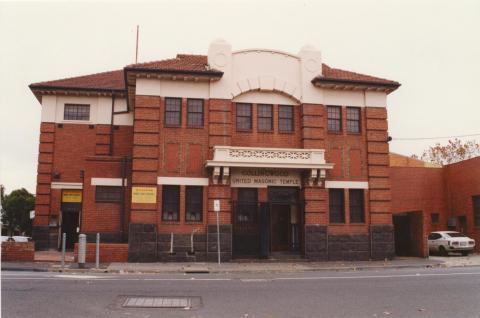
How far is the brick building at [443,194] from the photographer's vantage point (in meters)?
32.9

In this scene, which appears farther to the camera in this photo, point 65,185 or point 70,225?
point 70,225

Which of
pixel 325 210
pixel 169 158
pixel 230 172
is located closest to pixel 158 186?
pixel 169 158

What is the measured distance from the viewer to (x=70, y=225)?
30391 millimetres

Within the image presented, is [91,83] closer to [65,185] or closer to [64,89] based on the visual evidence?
[64,89]

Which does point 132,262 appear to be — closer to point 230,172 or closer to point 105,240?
point 105,240

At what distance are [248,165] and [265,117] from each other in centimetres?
323

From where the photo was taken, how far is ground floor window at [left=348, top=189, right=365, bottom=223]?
2495cm

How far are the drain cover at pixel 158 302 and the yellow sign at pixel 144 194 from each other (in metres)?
12.5

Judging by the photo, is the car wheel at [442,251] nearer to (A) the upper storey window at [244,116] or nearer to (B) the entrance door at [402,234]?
(B) the entrance door at [402,234]

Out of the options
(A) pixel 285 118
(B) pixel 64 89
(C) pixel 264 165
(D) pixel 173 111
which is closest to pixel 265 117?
(A) pixel 285 118

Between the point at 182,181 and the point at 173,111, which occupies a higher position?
the point at 173,111

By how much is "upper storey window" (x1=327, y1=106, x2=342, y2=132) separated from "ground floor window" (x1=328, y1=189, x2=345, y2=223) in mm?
3265

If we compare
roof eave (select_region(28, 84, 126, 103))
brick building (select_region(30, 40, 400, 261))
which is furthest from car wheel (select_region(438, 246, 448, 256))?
roof eave (select_region(28, 84, 126, 103))

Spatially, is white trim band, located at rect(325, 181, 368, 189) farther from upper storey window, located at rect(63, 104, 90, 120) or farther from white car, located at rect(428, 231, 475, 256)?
upper storey window, located at rect(63, 104, 90, 120)
